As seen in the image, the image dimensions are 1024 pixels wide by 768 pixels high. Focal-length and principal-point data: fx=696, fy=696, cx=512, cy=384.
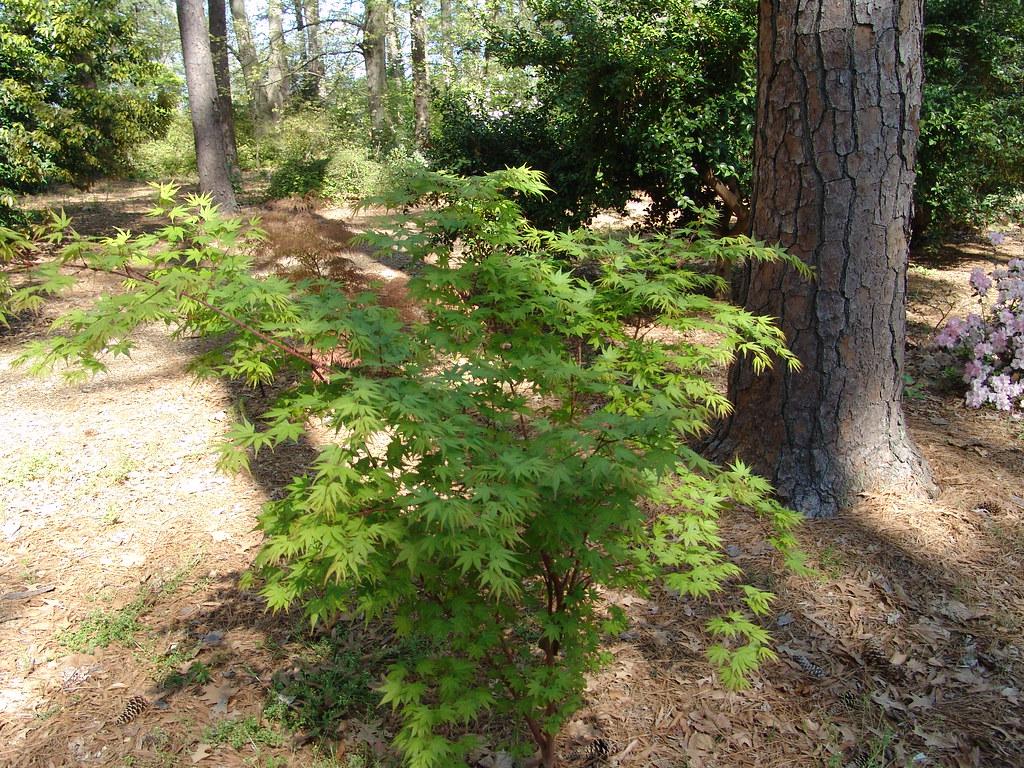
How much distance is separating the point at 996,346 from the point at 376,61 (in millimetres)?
15925

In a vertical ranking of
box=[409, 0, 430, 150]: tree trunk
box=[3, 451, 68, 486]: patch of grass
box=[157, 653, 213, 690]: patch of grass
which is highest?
box=[409, 0, 430, 150]: tree trunk

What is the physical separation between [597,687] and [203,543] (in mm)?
2525

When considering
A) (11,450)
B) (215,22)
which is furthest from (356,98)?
(11,450)

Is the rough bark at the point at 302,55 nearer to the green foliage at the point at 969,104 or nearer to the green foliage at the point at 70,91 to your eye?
the green foliage at the point at 70,91

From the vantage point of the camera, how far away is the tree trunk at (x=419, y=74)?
15.9 m

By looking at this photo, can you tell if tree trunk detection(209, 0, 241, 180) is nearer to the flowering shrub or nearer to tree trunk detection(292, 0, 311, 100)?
tree trunk detection(292, 0, 311, 100)

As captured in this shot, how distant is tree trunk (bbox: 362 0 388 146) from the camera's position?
16.4m

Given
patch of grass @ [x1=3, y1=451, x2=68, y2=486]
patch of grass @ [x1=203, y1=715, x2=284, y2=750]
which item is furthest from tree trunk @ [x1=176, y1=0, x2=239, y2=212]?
patch of grass @ [x1=203, y1=715, x2=284, y2=750]

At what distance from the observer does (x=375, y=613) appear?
2035 millimetres

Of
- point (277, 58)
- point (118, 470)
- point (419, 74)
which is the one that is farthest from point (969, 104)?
point (277, 58)

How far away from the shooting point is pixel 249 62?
18.4m

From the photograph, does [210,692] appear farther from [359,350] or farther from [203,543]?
[359,350]

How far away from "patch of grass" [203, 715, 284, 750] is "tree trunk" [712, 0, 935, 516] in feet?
9.25

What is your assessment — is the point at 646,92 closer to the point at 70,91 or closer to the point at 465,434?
the point at 465,434
